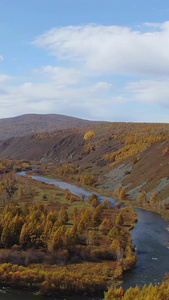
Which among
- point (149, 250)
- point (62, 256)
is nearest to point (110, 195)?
point (149, 250)

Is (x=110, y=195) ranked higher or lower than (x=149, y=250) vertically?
higher

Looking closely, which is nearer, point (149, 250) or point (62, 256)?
point (62, 256)

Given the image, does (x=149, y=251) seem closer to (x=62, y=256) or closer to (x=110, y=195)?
(x=62, y=256)

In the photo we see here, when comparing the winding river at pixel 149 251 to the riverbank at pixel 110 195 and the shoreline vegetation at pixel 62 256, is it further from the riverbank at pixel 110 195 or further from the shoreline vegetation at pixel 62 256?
the riverbank at pixel 110 195

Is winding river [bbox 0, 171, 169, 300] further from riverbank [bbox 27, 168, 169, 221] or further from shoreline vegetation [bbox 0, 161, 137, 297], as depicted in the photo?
riverbank [bbox 27, 168, 169, 221]

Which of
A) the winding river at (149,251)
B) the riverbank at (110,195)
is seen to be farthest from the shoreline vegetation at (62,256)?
the riverbank at (110,195)

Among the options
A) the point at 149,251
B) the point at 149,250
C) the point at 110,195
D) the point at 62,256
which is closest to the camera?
the point at 62,256

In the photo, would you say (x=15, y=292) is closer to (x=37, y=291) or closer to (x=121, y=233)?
(x=37, y=291)

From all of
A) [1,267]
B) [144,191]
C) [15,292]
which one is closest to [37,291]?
[15,292]

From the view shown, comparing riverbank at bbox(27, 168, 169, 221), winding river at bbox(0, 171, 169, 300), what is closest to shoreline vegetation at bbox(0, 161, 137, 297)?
winding river at bbox(0, 171, 169, 300)
